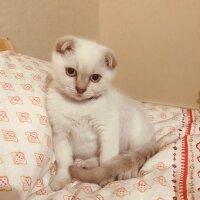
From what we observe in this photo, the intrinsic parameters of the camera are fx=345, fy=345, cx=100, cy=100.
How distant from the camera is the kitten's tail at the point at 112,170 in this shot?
3.75 ft

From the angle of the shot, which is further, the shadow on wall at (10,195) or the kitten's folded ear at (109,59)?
the kitten's folded ear at (109,59)

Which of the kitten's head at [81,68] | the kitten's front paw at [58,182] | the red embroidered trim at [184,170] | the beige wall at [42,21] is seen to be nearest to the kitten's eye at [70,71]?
the kitten's head at [81,68]

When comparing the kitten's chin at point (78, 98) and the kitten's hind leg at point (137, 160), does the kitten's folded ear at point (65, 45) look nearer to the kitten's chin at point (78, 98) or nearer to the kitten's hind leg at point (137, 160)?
the kitten's chin at point (78, 98)

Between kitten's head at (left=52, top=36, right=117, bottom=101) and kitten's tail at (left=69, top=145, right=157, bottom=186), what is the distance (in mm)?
245

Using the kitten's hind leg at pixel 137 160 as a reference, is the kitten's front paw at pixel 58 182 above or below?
below

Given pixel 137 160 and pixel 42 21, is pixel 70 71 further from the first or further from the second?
pixel 42 21

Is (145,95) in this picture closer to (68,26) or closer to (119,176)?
(68,26)

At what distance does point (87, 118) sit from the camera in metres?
1.26

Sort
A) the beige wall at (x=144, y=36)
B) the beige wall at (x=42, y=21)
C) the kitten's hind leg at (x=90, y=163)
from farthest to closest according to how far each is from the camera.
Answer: the beige wall at (x=144, y=36)
the beige wall at (x=42, y=21)
the kitten's hind leg at (x=90, y=163)

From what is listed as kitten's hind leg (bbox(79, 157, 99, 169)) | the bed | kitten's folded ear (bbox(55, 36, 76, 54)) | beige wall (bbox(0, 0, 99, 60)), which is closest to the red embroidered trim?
the bed

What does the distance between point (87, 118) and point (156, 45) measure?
139cm

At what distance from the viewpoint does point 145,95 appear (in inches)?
104

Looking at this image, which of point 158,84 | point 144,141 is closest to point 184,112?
point 144,141

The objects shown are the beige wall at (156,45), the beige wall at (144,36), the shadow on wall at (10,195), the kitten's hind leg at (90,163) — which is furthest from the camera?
the beige wall at (156,45)
